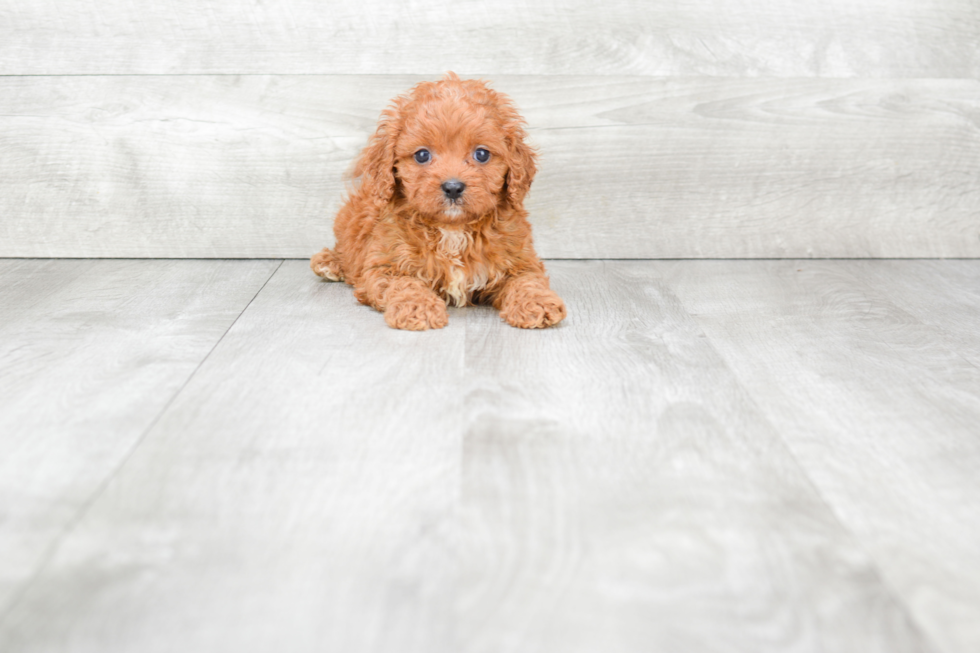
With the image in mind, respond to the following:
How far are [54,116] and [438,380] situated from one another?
1984 mm

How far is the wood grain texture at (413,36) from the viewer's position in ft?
9.34

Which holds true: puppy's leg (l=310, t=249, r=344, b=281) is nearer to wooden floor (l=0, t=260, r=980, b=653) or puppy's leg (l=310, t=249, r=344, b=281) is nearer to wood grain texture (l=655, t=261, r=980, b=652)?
wooden floor (l=0, t=260, r=980, b=653)

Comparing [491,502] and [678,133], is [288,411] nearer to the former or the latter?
[491,502]

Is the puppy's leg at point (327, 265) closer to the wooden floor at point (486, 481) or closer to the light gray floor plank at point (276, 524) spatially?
the wooden floor at point (486, 481)

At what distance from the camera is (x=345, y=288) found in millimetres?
2643

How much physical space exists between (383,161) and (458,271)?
1.20ft

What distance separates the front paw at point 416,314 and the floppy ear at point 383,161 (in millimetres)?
297

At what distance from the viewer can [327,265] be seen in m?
2.69

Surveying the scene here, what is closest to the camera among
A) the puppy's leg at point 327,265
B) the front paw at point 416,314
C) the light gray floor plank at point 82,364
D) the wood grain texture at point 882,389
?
the wood grain texture at point 882,389

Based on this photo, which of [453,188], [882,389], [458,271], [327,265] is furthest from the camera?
[327,265]

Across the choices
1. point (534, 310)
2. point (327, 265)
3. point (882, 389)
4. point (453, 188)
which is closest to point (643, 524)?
point (882, 389)

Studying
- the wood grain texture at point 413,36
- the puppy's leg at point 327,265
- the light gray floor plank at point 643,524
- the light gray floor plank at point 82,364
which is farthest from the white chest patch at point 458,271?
the wood grain texture at point 413,36

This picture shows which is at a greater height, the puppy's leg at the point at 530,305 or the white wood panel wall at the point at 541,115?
the white wood panel wall at the point at 541,115

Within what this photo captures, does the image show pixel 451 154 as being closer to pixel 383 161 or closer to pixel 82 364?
pixel 383 161
